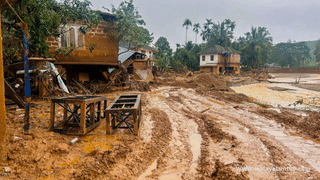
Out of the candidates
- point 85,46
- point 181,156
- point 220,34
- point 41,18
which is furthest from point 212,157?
point 220,34

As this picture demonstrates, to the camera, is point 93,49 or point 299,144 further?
point 93,49

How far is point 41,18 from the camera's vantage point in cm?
963

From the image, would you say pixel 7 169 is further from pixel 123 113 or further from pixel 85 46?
pixel 85 46

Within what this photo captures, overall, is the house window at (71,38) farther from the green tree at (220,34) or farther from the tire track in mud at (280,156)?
the green tree at (220,34)

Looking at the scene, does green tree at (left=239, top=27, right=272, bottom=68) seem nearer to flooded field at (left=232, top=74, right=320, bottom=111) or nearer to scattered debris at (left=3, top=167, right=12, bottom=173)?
flooded field at (left=232, top=74, right=320, bottom=111)

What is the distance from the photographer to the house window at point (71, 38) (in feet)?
39.8

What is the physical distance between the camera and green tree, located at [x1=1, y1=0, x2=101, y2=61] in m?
9.05

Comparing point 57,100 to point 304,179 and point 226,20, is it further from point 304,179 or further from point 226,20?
point 226,20

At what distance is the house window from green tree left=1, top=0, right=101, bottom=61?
442 millimetres

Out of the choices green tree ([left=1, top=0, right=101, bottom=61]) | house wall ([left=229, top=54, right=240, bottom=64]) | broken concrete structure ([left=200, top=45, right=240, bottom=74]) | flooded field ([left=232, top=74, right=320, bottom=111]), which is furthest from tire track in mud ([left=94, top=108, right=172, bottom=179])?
house wall ([left=229, top=54, right=240, bottom=64])

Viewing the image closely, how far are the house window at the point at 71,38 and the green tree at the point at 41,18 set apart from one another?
0.44m

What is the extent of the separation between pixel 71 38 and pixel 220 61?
3489 cm

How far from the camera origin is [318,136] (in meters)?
5.68

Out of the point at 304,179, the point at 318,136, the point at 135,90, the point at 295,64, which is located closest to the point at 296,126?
the point at 318,136
